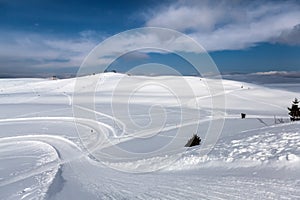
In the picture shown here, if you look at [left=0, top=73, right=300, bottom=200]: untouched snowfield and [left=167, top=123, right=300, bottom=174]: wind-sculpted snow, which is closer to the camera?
[left=0, top=73, right=300, bottom=200]: untouched snowfield

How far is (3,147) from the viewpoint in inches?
618

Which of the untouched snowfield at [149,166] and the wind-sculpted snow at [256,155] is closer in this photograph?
the untouched snowfield at [149,166]

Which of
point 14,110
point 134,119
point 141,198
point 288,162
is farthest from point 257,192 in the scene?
point 14,110

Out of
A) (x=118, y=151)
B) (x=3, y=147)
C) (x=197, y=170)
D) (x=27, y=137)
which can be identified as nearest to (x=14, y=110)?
(x=27, y=137)

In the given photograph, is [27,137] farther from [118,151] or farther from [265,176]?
[265,176]

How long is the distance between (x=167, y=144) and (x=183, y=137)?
6.00ft

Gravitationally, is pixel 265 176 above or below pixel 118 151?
above

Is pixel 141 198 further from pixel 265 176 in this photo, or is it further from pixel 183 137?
pixel 183 137

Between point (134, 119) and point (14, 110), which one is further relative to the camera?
point (14, 110)

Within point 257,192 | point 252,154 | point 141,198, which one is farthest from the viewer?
point 252,154

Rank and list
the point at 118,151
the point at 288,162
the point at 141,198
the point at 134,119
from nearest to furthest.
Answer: the point at 141,198 < the point at 288,162 < the point at 118,151 < the point at 134,119

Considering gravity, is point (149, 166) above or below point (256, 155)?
below

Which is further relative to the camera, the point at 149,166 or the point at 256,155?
the point at 149,166

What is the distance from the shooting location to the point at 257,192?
5.40 metres
